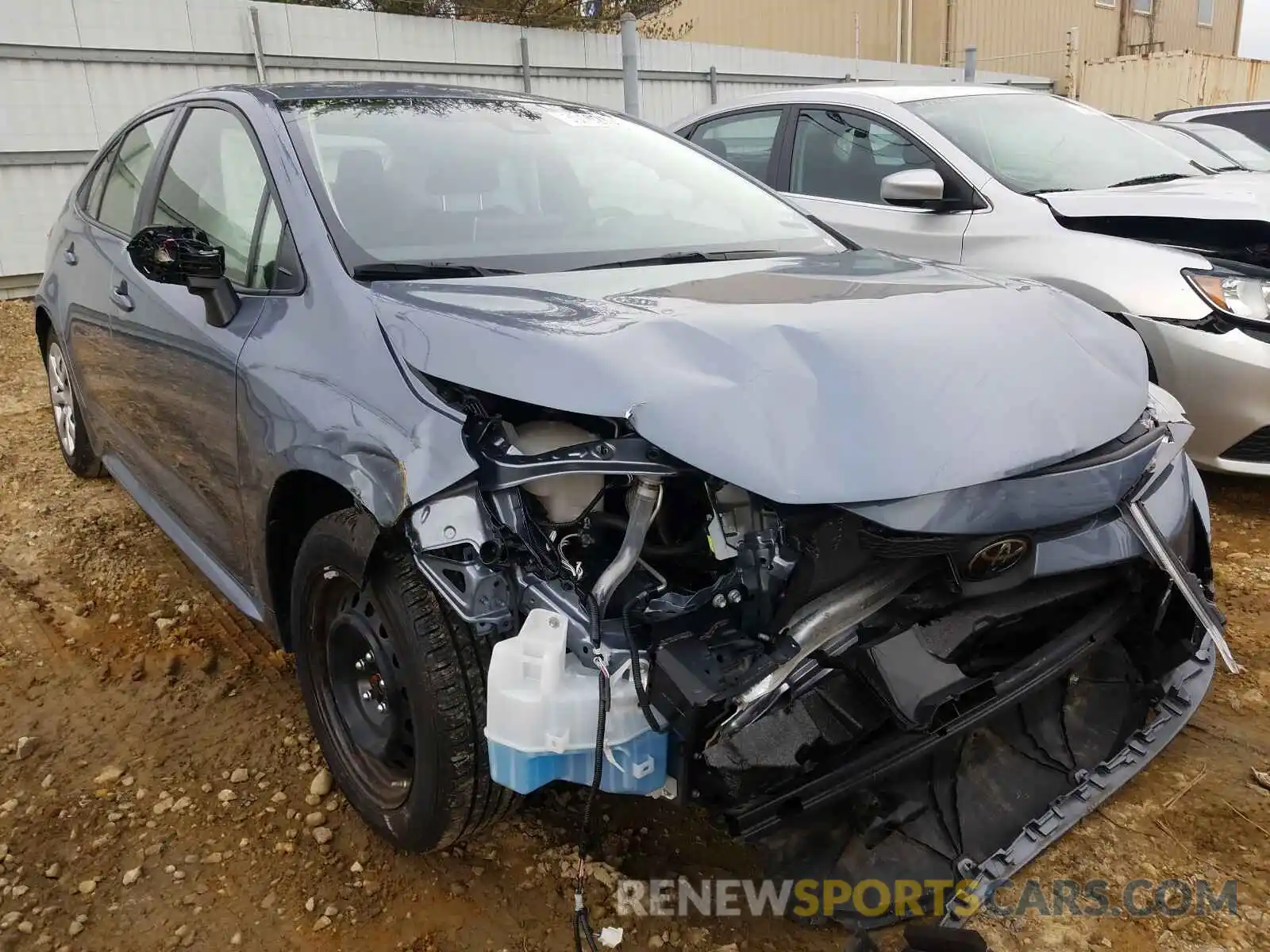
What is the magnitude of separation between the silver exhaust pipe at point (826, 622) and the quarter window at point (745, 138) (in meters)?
3.81

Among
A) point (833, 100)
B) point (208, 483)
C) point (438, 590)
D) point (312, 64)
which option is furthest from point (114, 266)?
point (312, 64)

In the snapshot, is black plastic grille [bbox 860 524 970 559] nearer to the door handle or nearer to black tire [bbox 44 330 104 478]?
the door handle

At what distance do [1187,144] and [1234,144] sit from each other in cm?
166

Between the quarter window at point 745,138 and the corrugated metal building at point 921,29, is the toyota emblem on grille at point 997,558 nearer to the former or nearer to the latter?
the quarter window at point 745,138

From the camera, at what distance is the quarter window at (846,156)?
15.4 ft

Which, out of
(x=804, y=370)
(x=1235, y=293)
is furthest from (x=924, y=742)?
(x=1235, y=293)

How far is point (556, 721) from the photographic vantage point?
5.45 feet

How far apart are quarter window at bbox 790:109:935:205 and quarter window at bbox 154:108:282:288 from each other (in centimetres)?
310

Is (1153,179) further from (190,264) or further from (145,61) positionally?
(145,61)

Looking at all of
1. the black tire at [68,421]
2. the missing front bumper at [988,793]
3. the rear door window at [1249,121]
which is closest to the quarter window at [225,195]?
the black tire at [68,421]

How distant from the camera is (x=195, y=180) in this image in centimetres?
295

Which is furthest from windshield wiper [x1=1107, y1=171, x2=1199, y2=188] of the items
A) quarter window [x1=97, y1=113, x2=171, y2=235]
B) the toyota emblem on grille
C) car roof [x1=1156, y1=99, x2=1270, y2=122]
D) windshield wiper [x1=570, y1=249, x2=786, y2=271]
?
car roof [x1=1156, y1=99, x2=1270, y2=122]

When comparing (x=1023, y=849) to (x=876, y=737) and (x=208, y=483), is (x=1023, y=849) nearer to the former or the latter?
(x=876, y=737)

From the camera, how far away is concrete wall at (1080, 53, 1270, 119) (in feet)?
58.0
